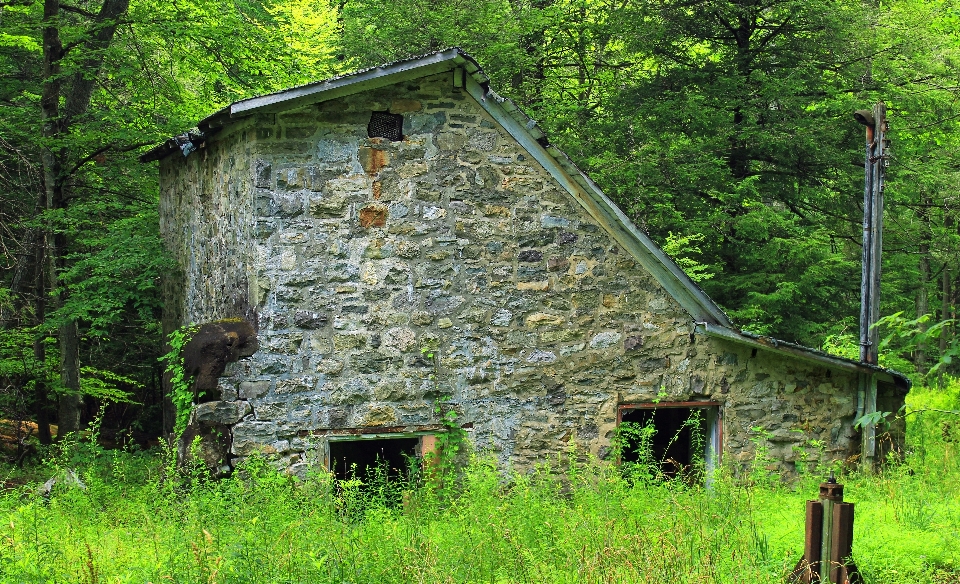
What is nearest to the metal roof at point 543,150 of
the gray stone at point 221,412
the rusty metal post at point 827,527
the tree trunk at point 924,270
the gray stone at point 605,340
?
the gray stone at point 605,340

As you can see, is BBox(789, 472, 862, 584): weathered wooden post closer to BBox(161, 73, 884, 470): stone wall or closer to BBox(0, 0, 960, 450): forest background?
BBox(161, 73, 884, 470): stone wall

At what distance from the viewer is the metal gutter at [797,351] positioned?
9273mm

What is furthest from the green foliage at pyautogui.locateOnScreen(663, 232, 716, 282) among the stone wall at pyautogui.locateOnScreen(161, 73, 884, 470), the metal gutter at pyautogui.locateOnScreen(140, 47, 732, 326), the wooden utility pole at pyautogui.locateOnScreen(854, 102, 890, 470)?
the stone wall at pyautogui.locateOnScreen(161, 73, 884, 470)

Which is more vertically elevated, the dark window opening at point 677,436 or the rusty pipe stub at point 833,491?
the rusty pipe stub at point 833,491

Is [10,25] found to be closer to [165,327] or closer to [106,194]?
[106,194]

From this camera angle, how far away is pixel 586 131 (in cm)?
1714

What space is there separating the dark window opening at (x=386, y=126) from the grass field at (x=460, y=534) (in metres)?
3.36

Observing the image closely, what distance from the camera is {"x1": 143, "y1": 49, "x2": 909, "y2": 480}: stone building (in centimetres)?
856

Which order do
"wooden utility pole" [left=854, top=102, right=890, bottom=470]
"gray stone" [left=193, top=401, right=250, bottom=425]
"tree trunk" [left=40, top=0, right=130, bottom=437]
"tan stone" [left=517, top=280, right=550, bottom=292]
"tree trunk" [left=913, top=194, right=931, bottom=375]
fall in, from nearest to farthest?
"gray stone" [left=193, top=401, right=250, bottom=425] → "tan stone" [left=517, top=280, right=550, bottom=292] → "wooden utility pole" [left=854, top=102, right=890, bottom=470] → "tree trunk" [left=40, top=0, right=130, bottom=437] → "tree trunk" [left=913, top=194, right=931, bottom=375]

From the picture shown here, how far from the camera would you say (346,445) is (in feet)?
36.4

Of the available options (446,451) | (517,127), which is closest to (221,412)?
(446,451)

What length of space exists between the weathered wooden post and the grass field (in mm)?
309

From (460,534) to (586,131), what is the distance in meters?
12.1

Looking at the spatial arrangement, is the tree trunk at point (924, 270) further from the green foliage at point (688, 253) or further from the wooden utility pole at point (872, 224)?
the wooden utility pole at point (872, 224)
